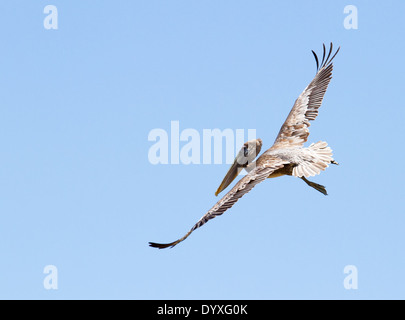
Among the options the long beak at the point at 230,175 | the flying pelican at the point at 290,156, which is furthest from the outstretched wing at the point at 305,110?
the long beak at the point at 230,175

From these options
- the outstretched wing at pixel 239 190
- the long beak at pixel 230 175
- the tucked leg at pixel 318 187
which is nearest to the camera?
the outstretched wing at pixel 239 190

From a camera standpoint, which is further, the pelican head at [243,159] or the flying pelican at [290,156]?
the pelican head at [243,159]

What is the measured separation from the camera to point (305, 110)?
12.7 meters

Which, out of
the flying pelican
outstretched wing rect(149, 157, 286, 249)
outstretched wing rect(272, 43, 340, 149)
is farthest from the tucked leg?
outstretched wing rect(149, 157, 286, 249)

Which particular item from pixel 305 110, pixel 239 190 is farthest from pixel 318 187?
pixel 239 190

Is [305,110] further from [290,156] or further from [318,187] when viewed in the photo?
[290,156]

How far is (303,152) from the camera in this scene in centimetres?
1113

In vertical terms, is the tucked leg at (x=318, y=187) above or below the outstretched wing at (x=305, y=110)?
below

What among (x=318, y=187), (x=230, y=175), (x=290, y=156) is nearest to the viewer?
(x=290, y=156)

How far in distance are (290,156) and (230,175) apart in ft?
4.30

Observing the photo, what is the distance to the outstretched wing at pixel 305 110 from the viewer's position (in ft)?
39.3

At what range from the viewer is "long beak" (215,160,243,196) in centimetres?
1165

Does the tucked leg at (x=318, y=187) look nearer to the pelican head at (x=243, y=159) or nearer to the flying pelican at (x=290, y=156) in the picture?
the flying pelican at (x=290, y=156)
